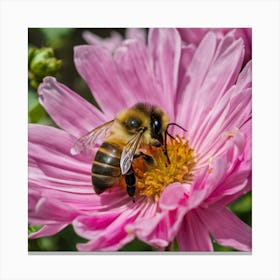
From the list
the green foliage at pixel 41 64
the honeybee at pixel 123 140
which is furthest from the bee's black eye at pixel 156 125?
the green foliage at pixel 41 64

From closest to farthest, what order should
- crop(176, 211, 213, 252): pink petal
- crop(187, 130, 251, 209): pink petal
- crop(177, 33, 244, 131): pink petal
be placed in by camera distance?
crop(187, 130, 251, 209): pink petal < crop(176, 211, 213, 252): pink petal < crop(177, 33, 244, 131): pink petal

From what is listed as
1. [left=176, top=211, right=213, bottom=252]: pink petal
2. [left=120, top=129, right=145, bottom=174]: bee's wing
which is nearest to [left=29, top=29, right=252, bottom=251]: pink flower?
[left=176, top=211, right=213, bottom=252]: pink petal

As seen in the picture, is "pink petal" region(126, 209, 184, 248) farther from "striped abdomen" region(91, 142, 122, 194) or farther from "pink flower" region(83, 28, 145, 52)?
"pink flower" region(83, 28, 145, 52)

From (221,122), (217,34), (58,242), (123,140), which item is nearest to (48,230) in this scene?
(58,242)
